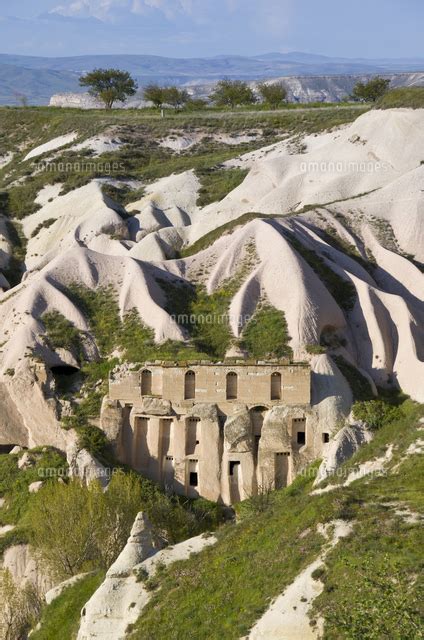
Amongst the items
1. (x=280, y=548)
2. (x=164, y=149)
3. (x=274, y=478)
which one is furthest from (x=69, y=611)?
(x=164, y=149)

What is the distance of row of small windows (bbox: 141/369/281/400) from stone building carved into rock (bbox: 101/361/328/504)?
0.14ft

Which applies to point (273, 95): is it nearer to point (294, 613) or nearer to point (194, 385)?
point (194, 385)

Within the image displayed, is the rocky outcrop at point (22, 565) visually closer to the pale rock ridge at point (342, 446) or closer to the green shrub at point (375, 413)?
the pale rock ridge at point (342, 446)

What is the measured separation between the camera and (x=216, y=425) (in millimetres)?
50812

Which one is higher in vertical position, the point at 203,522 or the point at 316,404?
the point at 316,404

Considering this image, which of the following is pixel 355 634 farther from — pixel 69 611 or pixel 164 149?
pixel 164 149

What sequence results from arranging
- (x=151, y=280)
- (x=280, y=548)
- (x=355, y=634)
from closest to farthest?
(x=355, y=634), (x=280, y=548), (x=151, y=280)

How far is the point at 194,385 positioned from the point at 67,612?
15.8 meters

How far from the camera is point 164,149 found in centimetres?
10094

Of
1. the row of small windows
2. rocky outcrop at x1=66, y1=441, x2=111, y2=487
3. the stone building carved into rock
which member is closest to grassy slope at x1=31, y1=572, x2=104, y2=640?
rocky outcrop at x1=66, y1=441, x2=111, y2=487

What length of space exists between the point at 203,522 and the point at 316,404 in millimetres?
6835

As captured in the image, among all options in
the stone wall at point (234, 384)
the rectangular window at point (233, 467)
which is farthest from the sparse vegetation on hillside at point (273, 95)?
the rectangular window at point (233, 467)

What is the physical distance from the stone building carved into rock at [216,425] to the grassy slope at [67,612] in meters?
12.1

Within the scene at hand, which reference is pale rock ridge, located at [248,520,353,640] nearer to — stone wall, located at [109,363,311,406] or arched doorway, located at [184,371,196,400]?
stone wall, located at [109,363,311,406]
